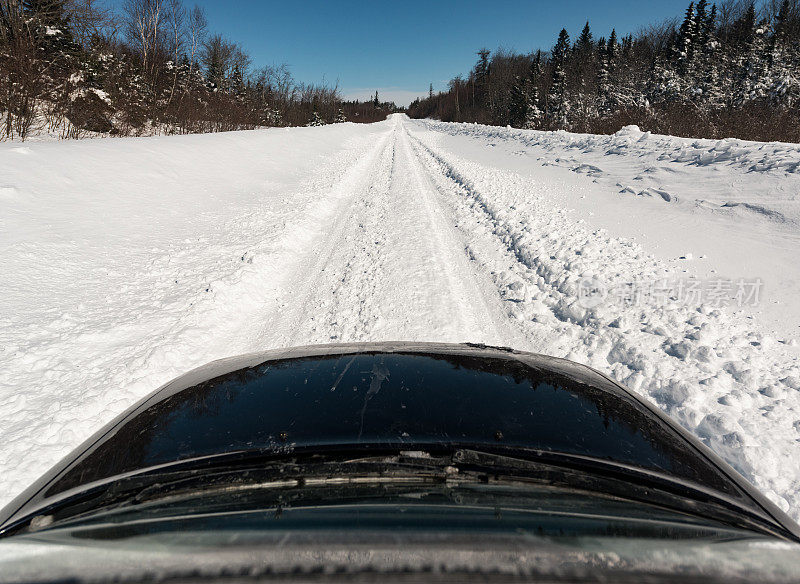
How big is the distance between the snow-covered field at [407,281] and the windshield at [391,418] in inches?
67.9

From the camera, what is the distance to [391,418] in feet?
4.82

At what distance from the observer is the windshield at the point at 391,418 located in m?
1.34

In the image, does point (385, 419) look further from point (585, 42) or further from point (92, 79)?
point (585, 42)

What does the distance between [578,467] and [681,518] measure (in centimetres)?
28

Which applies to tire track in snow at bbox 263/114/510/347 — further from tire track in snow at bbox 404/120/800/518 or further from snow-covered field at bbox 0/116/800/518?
tire track in snow at bbox 404/120/800/518

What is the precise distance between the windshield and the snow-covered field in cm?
172

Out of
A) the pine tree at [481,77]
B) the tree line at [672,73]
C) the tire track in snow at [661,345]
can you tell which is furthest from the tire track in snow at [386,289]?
the pine tree at [481,77]

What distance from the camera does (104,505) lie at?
1.12 meters

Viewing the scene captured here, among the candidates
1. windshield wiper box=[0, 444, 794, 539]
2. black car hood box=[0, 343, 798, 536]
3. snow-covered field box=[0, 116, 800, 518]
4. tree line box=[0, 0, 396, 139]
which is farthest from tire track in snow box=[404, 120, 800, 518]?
tree line box=[0, 0, 396, 139]

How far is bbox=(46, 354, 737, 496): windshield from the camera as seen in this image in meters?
1.34

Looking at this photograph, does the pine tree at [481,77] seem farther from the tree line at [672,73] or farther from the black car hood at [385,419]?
the black car hood at [385,419]

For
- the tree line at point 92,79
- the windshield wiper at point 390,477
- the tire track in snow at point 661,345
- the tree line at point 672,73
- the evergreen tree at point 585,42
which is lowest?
the tire track in snow at point 661,345

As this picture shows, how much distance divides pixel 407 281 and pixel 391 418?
12.9 ft

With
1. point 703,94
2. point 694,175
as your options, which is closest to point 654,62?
point 703,94
